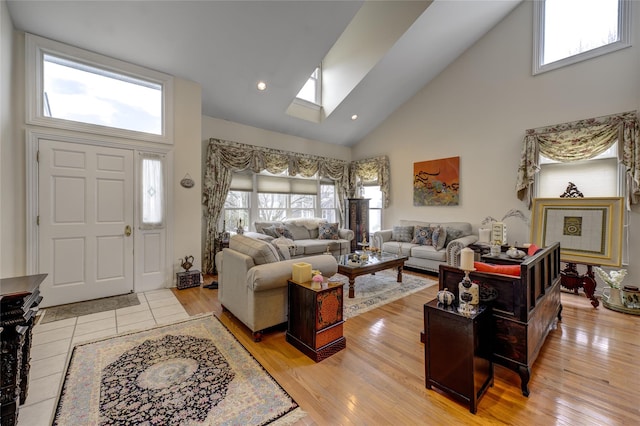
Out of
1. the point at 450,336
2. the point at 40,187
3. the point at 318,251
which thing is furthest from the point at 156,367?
the point at 318,251

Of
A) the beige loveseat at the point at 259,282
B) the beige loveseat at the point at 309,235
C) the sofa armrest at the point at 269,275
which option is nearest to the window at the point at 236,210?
the beige loveseat at the point at 309,235

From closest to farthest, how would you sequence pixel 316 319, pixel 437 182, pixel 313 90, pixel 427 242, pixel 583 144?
pixel 316 319
pixel 583 144
pixel 427 242
pixel 437 182
pixel 313 90

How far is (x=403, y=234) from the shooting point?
563cm

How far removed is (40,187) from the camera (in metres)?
3.26

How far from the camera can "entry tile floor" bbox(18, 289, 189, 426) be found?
5.67 ft

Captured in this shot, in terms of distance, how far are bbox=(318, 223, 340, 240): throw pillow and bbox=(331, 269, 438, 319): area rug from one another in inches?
48.8

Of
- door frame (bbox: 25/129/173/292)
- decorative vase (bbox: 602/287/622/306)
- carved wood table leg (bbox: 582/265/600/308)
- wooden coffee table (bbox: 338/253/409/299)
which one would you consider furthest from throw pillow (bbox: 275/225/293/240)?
decorative vase (bbox: 602/287/622/306)

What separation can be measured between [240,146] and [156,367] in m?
4.13

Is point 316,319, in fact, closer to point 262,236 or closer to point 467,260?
point 467,260

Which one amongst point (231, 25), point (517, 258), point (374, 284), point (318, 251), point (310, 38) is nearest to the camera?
point (517, 258)

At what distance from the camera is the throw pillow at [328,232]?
227 inches

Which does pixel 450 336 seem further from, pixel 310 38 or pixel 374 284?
pixel 310 38

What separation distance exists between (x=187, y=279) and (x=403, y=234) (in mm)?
4102

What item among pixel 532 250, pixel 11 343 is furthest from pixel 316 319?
pixel 532 250
